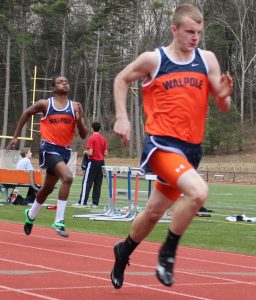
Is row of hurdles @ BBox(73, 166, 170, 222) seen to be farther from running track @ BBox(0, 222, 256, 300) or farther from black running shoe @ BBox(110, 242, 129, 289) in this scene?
black running shoe @ BBox(110, 242, 129, 289)

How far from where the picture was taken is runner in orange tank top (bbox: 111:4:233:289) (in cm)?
614

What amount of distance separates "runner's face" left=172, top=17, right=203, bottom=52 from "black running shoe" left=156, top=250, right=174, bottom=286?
155cm

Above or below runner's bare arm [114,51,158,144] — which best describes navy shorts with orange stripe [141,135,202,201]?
below

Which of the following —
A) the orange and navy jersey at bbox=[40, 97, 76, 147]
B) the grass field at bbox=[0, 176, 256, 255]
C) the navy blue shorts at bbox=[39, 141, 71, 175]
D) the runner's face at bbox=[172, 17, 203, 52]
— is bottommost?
the grass field at bbox=[0, 176, 256, 255]

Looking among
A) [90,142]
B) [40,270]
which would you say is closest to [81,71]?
[90,142]

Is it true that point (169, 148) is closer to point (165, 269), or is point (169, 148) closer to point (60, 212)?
point (165, 269)

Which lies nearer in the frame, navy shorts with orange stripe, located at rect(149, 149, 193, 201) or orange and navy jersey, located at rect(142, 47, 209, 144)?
navy shorts with orange stripe, located at rect(149, 149, 193, 201)

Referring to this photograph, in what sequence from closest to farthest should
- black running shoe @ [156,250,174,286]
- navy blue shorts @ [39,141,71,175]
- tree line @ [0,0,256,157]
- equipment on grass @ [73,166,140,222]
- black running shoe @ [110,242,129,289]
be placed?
black running shoe @ [156,250,174,286] → black running shoe @ [110,242,129,289] → navy blue shorts @ [39,141,71,175] → equipment on grass @ [73,166,140,222] → tree line @ [0,0,256,157]

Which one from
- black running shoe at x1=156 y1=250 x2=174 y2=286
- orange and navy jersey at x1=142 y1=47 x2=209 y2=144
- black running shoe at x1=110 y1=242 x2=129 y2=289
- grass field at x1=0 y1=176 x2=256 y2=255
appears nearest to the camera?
black running shoe at x1=156 y1=250 x2=174 y2=286

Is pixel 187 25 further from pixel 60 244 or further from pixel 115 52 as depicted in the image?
pixel 115 52

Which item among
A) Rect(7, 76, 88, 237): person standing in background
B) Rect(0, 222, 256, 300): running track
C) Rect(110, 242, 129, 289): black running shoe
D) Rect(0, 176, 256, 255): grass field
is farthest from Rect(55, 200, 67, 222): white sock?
Rect(110, 242, 129, 289): black running shoe

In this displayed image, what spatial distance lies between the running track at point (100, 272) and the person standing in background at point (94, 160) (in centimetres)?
769

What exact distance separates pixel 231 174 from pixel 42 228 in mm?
34749

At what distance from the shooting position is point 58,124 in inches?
445
